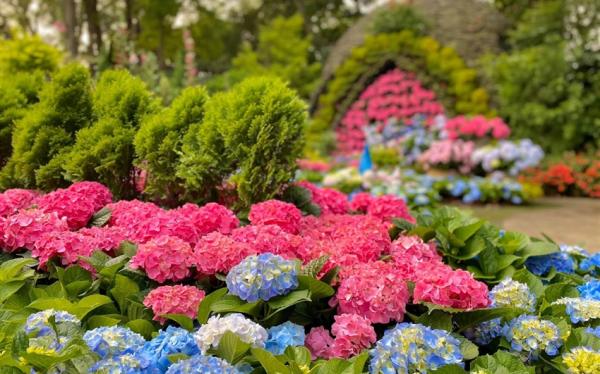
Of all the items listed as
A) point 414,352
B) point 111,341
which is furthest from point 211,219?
point 414,352

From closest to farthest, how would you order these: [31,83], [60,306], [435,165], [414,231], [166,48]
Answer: [60,306]
[414,231]
[31,83]
[435,165]
[166,48]

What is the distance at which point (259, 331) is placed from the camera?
170 centimetres

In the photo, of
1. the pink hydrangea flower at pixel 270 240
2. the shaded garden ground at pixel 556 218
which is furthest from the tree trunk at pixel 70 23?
the pink hydrangea flower at pixel 270 240

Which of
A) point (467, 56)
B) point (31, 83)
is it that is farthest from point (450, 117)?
point (31, 83)

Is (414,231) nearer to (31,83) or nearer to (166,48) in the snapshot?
(31,83)

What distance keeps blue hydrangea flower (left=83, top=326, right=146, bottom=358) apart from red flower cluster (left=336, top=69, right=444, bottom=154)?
1111 cm

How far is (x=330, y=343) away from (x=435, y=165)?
842 cm

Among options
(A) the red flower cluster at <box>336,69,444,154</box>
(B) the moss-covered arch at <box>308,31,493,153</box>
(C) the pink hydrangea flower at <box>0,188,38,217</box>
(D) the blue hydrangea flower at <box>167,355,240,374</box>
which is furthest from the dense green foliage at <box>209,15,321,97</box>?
(D) the blue hydrangea flower at <box>167,355,240,374</box>

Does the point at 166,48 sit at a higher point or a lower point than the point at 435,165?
higher

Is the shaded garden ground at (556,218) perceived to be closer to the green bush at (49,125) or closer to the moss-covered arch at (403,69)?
the moss-covered arch at (403,69)

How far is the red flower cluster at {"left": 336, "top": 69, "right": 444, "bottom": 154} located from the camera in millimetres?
12406

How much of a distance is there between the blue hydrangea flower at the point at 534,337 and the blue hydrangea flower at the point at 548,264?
86 cm

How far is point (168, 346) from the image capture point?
1.69 meters

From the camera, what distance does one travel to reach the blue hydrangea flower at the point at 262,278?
1.85 meters
